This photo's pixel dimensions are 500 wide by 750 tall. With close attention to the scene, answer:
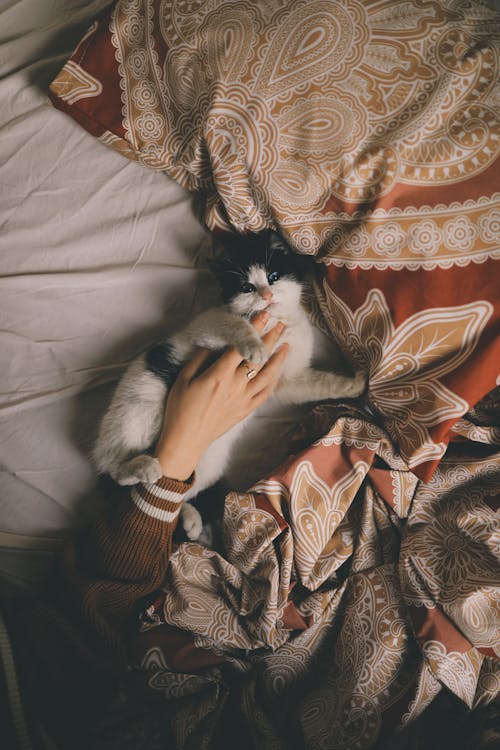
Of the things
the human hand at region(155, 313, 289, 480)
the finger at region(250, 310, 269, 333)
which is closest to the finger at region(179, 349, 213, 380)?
the human hand at region(155, 313, 289, 480)

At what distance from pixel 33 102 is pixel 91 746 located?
1.36 meters

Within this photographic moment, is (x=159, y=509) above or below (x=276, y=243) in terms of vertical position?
below

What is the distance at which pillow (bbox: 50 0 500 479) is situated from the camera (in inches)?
25.7

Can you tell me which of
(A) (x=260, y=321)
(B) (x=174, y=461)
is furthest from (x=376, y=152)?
(B) (x=174, y=461)

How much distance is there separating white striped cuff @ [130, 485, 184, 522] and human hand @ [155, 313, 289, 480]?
4cm

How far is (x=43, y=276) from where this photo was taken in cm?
95

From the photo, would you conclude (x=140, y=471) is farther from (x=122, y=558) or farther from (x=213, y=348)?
(x=213, y=348)

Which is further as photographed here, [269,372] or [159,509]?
[269,372]

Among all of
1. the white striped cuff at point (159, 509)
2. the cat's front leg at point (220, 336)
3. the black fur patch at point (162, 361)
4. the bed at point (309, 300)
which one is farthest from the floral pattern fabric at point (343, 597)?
the black fur patch at point (162, 361)

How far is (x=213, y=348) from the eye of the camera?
36.9 inches

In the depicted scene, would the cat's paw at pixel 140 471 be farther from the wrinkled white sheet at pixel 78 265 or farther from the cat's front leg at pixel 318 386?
the cat's front leg at pixel 318 386

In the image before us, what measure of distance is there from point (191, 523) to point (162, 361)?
0.40 m

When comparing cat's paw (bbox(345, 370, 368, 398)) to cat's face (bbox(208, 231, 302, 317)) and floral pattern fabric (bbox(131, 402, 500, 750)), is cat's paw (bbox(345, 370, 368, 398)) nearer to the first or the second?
floral pattern fabric (bbox(131, 402, 500, 750))

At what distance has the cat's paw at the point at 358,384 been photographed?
0.87 meters
